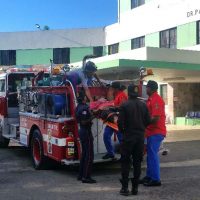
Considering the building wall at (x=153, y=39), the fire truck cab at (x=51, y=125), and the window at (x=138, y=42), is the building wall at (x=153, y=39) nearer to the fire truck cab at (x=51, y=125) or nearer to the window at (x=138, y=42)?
the window at (x=138, y=42)

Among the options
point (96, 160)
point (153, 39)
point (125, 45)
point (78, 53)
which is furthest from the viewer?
point (78, 53)

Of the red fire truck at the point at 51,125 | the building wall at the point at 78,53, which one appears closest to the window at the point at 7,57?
the building wall at the point at 78,53

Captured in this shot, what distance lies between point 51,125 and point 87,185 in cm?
172

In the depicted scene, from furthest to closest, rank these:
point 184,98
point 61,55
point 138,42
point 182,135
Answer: point 61,55 → point 138,42 → point 184,98 → point 182,135

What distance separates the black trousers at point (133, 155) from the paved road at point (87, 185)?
39 centimetres

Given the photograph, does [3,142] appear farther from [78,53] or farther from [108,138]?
[78,53]

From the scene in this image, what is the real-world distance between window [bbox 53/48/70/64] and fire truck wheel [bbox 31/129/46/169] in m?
29.7

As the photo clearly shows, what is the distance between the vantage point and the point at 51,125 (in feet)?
33.1

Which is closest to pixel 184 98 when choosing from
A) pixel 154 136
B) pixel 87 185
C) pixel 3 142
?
pixel 3 142

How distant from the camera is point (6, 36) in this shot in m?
41.8

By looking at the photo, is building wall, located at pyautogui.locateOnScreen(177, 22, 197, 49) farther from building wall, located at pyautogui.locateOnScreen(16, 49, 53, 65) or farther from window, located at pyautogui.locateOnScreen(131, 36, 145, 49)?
building wall, located at pyautogui.locateOnScreen(16, 49, 53, 65)

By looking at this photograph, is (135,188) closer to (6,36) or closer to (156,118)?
(156,118)

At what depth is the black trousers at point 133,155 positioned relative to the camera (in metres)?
8.02

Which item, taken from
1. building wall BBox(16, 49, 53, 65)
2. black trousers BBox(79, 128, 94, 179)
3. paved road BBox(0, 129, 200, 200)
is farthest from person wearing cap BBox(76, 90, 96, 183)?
building wall BBox(16, 49, 53, 65)
